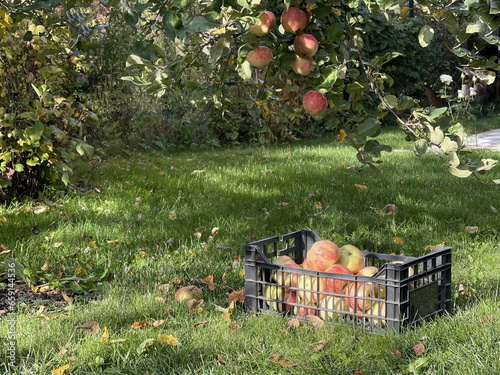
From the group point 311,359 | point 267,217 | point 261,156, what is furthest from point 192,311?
point 261,156

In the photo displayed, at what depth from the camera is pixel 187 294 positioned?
2.81 m

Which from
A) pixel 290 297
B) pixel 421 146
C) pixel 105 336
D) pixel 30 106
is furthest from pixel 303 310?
pixel 30 106

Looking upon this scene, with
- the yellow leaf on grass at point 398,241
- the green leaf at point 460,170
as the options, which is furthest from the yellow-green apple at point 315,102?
the yellow leaf on grass at point 398,241

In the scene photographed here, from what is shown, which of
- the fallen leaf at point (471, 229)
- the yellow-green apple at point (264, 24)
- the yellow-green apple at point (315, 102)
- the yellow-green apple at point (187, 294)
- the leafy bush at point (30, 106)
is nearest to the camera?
the yellow-green apple at point (264, 24)

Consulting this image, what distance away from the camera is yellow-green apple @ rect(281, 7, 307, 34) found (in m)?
2.02

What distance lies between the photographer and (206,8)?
1.97m

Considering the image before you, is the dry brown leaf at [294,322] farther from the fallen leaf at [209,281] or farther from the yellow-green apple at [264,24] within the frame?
the yellow-green apple at [264,24]

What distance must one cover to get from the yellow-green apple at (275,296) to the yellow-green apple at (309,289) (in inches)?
3.4

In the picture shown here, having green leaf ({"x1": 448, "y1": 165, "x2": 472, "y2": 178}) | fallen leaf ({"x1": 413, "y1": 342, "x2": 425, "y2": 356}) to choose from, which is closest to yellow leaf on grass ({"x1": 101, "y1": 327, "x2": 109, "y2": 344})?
fallen leaf ({"x1": 413, "y1": 342, "x2": 425, "y2": 356})

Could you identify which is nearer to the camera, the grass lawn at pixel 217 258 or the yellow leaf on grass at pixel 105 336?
the grass lawn at pixel 217 258

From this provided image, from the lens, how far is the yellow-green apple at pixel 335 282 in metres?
2.51

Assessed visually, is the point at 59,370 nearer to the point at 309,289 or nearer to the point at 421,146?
the point at 309,289

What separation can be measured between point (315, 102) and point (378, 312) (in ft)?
2.95

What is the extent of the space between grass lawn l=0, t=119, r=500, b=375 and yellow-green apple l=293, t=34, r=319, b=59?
1.06 m
